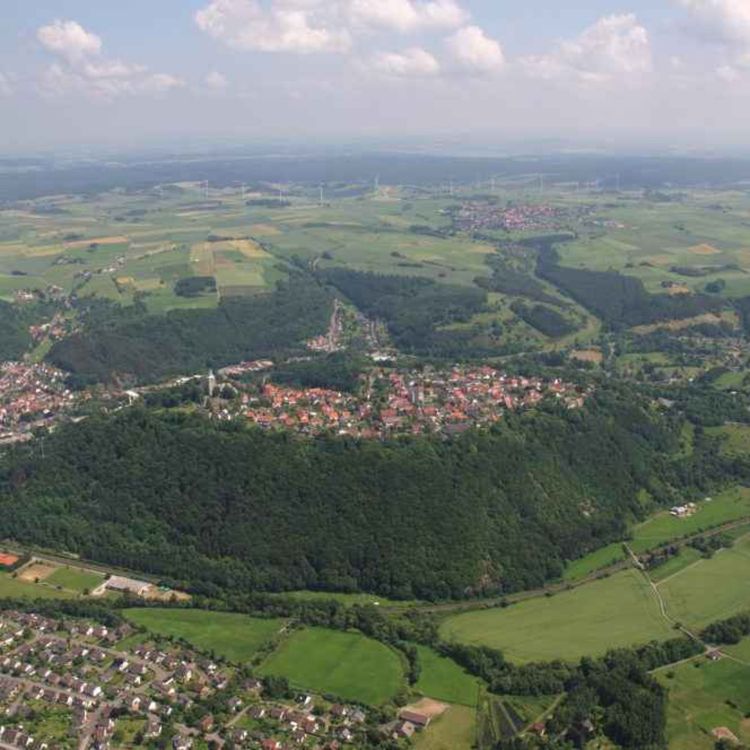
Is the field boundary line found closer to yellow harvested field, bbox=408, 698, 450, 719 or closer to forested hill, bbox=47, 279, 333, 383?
yellow harvested field, bbox=408, 698, 450, 719

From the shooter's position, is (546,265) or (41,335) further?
(546,265)

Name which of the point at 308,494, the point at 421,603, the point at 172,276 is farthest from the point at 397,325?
the point at 421,603

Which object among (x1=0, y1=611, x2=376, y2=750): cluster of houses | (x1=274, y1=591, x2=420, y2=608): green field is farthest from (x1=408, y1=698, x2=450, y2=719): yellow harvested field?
(x1=274, y1=591, x2=420, y2=608): green field

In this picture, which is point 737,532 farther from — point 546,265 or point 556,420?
point 546,265

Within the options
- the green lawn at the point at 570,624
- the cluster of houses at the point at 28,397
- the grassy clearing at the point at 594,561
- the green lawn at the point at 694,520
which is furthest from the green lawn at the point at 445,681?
the cluster of houses at the point at 28,397

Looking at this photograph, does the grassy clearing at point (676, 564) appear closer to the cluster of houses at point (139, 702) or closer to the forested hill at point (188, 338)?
the cluster of houses at point (139, 702)

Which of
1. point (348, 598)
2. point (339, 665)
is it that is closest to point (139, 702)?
point (339, 665)
